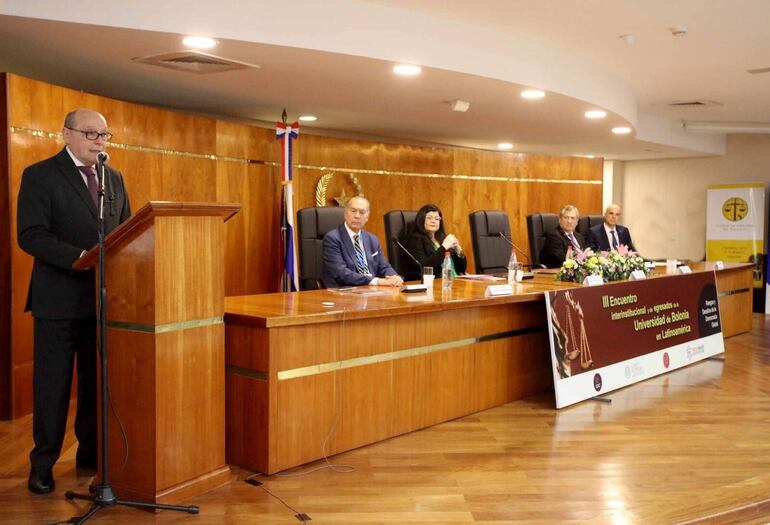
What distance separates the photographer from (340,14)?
4348 millimetres

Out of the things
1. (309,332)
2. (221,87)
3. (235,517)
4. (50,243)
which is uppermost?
(221,87)

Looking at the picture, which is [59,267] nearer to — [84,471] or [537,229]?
[84,471]

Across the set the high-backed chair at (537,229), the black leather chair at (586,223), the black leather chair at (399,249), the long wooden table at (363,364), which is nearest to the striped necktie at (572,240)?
the high-backed chair at (537,229)

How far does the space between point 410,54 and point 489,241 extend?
6.58 feet

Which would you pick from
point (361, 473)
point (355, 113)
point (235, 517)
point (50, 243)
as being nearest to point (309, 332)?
point (361, 473)

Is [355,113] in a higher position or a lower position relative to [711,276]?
higher

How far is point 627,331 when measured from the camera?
4.86 metres

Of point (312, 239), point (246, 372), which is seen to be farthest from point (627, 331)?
point (246, 372)

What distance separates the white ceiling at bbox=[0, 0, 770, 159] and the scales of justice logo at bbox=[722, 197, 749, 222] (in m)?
2.63

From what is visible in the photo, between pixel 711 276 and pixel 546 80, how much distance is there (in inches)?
84.1

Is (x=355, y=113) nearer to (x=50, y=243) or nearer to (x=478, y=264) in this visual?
(x=478, y=264)

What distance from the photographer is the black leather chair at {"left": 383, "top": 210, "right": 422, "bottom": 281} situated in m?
5.66

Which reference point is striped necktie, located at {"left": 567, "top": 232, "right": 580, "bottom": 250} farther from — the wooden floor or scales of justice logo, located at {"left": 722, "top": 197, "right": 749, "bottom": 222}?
scales of justice logo, located at {"left": 722, "top": 197, "right": 749, "bottom": 222}

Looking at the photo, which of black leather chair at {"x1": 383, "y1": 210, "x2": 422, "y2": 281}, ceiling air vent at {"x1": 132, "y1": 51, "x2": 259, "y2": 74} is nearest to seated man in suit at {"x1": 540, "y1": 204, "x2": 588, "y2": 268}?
black leather chair at {"x1": 383, "y1": 210, "x2": 422, "y2": 281}
